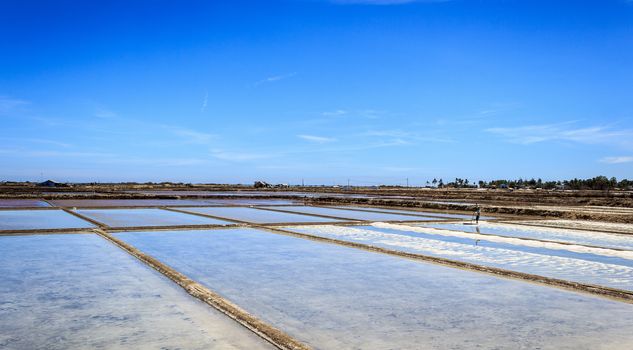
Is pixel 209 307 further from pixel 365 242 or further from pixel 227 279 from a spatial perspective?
pixel 365 242

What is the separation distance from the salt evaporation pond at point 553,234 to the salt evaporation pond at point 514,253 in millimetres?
1078

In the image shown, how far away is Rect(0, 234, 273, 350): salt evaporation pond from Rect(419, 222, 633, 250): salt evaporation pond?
938 centimetres

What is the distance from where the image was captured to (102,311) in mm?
5027

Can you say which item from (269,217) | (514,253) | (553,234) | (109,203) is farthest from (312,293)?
(109,203)

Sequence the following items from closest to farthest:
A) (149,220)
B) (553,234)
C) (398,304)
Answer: (398,304) < (553,234) < (149,220)

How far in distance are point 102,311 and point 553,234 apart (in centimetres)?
1186

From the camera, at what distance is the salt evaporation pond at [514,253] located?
24.4 ft

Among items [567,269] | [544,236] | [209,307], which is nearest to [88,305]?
[209,307]

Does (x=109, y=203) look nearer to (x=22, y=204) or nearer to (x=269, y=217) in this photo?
(x=22, y=204)

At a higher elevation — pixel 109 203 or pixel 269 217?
pixel 109 203

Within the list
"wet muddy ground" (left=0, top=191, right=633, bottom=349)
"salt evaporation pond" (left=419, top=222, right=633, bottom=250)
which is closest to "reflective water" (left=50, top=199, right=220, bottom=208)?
"wet muddy ground" (left=0, top=191, right=633, bottom=349)

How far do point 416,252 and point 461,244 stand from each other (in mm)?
1874

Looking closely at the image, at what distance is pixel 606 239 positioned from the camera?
12188 mm

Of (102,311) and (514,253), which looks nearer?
(102,311)
